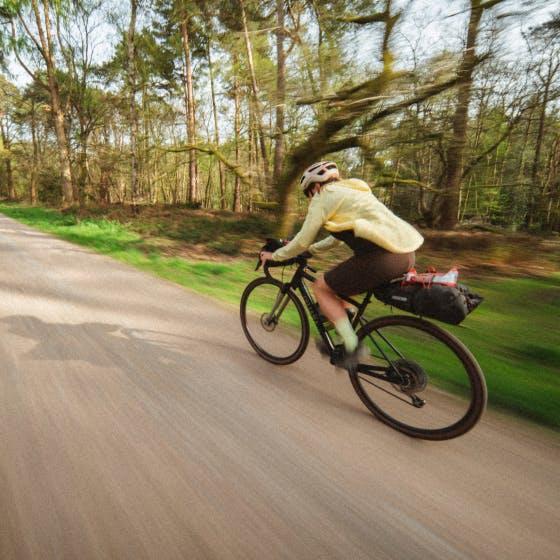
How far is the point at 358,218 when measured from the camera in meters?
2.31

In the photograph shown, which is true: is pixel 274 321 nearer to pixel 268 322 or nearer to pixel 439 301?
pixel 268 322

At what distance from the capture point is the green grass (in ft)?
8.89

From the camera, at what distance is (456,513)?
5.60 feet

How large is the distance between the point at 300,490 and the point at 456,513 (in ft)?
2.57

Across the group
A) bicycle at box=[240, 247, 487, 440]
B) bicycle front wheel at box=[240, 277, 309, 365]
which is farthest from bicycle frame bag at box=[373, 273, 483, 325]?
bicycle front wheel at box=[240, 277, 309, 365]

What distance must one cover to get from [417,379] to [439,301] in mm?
644

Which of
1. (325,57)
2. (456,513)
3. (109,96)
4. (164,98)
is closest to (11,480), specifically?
(456,513)

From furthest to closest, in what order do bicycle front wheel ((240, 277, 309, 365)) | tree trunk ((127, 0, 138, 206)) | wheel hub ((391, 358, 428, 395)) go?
tree trunk ((127, 0, 138, 206)) → bicycle front wheel ((240, 277, 309, 365)) → wheel hub ((391, 358, 428, 395))

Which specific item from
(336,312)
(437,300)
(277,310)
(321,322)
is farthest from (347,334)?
(277,310)

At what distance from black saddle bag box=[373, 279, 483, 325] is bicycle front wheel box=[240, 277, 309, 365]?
1.02 m

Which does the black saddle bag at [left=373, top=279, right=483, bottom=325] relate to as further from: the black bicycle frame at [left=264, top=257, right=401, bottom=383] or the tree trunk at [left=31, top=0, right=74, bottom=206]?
the tree trunk at [left=31, top=0, right=74, bottom=206]

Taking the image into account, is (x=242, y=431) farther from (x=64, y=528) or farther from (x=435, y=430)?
(x=435, y=430)

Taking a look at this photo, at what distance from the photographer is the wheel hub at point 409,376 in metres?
2.37

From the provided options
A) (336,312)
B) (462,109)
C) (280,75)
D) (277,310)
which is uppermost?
(280,75)
